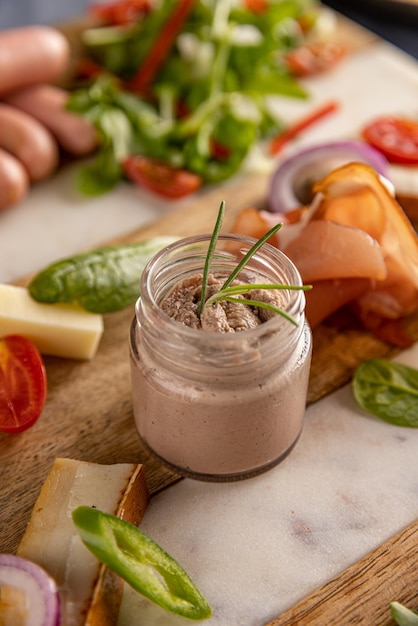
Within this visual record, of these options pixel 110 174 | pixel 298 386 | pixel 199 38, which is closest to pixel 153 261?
pixel 298 386

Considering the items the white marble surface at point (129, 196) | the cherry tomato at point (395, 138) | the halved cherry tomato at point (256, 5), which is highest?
the halved cherry tomato at point (256, 5)

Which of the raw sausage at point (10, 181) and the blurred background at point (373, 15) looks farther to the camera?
the blurred background at point (373, 15)

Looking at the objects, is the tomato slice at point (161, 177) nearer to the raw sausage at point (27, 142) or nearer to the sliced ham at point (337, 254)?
the raw sausage at point (27, 142)

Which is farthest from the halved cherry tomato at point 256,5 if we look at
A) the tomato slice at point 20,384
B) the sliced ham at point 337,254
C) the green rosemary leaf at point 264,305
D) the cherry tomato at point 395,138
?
the green rosemary leaf at point 264,305

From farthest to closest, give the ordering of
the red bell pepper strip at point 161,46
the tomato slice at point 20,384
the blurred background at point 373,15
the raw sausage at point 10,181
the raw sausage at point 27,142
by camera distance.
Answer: the blurred background at point 373,15 < the red bell pepper strip at point 161,46 < the raw sausage at point 27,142 < the raw sausage at point 10,181 < the tomato slice at point 20,384

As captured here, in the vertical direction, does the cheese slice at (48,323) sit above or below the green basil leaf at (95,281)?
below

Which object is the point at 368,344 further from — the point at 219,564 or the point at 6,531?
the point at 6,531
